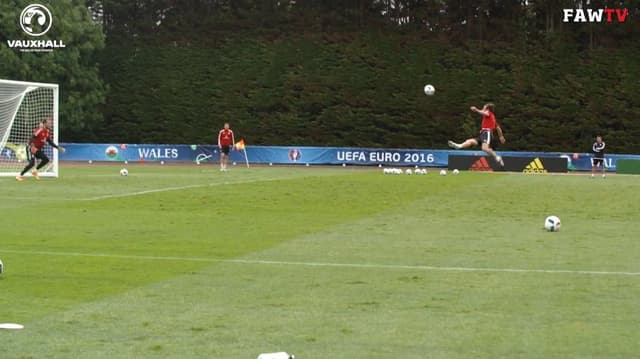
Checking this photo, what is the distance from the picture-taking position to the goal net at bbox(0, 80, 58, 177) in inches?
1548

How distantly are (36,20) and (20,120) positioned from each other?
25.7 meters

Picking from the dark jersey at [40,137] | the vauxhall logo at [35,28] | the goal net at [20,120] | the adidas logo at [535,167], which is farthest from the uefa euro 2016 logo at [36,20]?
the adidas logo at [535,167]

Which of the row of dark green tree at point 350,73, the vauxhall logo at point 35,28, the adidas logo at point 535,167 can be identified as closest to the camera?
the adidas logo at point 535,167

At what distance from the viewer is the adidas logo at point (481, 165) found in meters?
52.5

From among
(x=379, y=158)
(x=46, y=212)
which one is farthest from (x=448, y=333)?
(x=379, y=158)

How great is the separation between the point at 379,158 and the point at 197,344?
5341 centimetres

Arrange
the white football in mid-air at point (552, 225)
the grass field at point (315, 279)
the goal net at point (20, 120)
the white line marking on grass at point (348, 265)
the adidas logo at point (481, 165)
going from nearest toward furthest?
the grass field at point (315, 279) < the white line marking on grass at point (348, 265) < the white football in mid-air at point (552, 225) < the goal net at point (20, 120) < the adidas logo at point (481, 165)

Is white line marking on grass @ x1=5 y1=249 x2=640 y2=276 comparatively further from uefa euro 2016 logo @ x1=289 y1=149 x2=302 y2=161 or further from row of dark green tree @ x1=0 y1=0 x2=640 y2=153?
row of dark green tree @ x1=0 y1=0 x2=640 y2=153

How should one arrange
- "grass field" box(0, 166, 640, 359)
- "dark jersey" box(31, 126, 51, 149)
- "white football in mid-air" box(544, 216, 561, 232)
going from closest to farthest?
"grass field" box(0, 166, 640, 359), "white football in mid-air" box(544, 216, 561, 232), "dark jersey" box(31, 126, 51, 149)

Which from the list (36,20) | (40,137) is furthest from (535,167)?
(36,20)

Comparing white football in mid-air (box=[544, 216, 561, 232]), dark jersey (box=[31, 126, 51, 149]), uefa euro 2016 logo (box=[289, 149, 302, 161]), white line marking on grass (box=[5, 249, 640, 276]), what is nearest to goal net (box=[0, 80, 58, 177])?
dark jersey (box=[31, 126, 51, 149])

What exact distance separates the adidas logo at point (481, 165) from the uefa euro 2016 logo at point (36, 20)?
101ft

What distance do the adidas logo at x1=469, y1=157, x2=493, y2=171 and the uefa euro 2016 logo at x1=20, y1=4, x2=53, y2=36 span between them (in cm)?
3083

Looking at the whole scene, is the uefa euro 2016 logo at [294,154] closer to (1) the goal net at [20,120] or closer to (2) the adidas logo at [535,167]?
(2) the adidas logo at [535,167]
